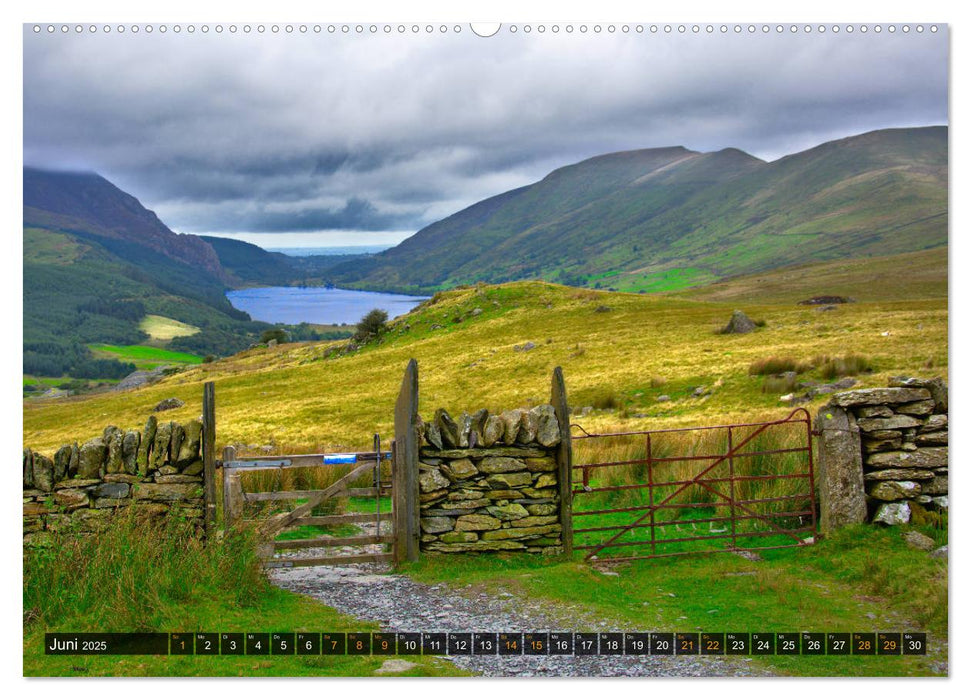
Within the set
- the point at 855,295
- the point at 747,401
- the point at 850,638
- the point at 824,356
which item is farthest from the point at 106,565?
the point at 855,295

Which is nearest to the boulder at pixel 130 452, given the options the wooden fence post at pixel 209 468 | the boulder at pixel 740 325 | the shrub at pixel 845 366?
the wooden fence post at pixel 209 468

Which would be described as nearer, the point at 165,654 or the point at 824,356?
the point at 165,654

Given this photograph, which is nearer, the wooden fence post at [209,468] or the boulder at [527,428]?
the wooden fence post at [209,468]

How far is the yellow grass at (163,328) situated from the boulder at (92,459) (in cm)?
5254

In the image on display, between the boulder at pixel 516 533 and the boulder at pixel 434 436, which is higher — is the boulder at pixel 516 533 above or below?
below

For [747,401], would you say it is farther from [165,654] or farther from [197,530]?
[165,654]

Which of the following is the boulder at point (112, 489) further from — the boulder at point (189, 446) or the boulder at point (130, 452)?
the boulder at point (189, 446)

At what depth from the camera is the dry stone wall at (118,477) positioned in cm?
755

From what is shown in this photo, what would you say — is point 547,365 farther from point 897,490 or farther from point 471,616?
point 471,616

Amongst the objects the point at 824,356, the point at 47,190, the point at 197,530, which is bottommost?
the point at 197,530

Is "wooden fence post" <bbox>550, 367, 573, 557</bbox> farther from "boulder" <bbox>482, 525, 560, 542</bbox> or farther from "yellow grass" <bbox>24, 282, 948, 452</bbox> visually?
"yellow grass" <bbox>24, 282, 948, 452</bbox>

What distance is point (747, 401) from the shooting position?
23.1 metres

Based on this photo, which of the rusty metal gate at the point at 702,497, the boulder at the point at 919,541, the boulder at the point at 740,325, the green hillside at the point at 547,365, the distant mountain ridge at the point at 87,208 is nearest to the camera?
the distant mountain ridge at the point at 87,208
